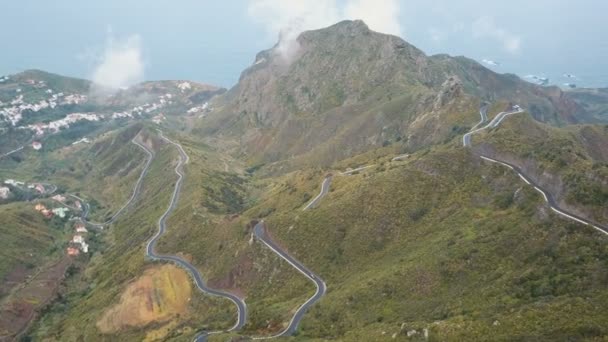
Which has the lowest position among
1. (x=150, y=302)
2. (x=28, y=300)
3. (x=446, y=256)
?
(x=446, y=256)

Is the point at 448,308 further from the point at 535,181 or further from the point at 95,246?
the point at 95,246

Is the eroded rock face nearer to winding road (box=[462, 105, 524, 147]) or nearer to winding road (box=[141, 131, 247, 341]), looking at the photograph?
winding road (box=[462, 105, 524, 147])

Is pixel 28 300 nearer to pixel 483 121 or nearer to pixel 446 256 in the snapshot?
pixel 446 256

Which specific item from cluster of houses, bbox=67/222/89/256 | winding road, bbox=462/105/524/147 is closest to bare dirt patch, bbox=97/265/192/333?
cluster of houses, bbox=67/222/89/256

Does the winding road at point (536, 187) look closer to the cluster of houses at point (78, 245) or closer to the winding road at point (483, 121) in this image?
the winding road at point (483, 121)

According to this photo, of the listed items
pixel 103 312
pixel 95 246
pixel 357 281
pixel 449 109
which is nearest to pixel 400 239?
pixel 357 281

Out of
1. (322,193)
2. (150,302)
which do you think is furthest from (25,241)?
(322,193)

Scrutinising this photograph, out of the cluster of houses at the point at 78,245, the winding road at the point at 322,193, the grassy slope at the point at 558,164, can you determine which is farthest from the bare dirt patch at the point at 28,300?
the grassy slope at the point at 558,164

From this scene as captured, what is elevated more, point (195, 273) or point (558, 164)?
point (558, 164)
